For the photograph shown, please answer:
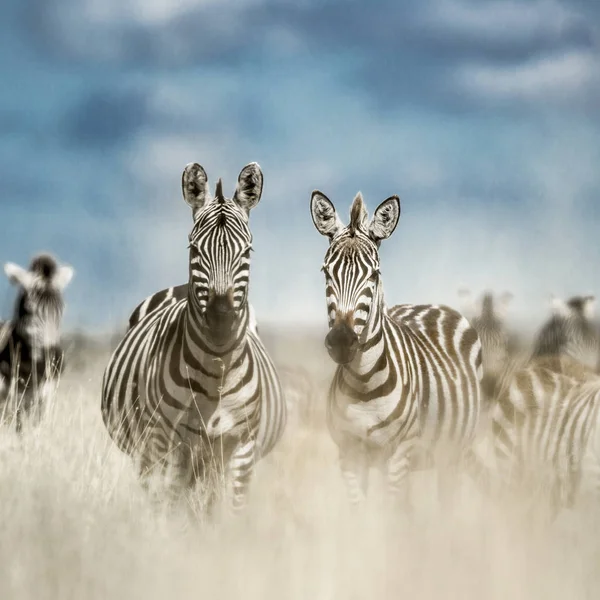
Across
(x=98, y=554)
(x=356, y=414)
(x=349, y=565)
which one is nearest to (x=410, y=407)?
(x=356, y=414)

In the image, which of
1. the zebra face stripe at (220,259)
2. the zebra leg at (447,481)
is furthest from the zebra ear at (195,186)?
the zebra leg at (447,481)

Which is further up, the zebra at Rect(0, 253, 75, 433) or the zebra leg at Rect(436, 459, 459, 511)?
the zebra at Rect(0, 253, 75, 433)

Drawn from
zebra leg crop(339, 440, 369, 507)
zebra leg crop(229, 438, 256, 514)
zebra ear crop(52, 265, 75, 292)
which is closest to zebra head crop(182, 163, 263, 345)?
zebra leg crop(229, 438, 256, 514)

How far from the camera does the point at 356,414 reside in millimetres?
6680

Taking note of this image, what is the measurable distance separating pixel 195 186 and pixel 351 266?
4.70 feet

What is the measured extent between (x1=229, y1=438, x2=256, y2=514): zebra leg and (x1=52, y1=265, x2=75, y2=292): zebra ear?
4271mm

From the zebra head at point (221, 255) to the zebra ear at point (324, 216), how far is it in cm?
45

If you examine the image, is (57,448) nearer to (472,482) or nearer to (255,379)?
(255,379)

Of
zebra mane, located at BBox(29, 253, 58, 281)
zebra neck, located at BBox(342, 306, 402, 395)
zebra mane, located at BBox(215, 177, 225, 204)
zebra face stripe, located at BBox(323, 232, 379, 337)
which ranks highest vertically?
zebra mane, located at BBox(29, 253, 58, 281)

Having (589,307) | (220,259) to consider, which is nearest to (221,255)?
(220,259)

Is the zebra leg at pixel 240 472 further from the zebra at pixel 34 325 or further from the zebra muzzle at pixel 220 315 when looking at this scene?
the zebra at pixel 34 325

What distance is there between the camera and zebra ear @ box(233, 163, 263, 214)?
668 centimetres

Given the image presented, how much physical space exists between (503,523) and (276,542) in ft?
5.68

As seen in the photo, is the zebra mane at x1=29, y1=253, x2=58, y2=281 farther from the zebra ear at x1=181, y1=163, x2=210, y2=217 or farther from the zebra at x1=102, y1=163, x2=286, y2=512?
the zebra ear at x1=181, y1=163, x2=210, y2=217
